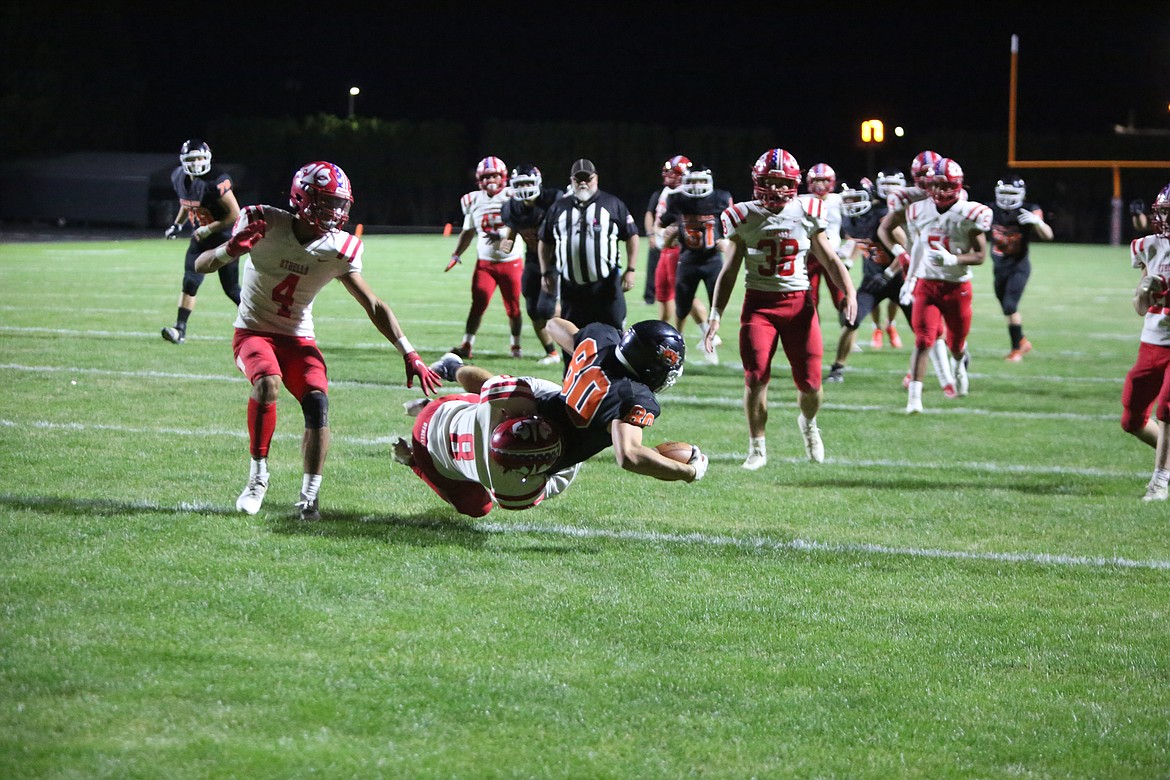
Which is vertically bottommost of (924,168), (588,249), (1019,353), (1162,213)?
Result: (1019,353)

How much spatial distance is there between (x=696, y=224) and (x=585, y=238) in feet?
10.5

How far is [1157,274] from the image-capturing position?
6.97 m

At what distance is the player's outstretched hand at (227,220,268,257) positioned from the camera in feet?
18.9

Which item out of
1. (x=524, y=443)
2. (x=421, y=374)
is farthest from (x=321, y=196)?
(x=524, y=443)

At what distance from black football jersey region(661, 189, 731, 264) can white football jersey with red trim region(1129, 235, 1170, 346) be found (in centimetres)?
556

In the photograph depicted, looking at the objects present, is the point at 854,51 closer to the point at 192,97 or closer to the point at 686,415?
the point at 192,97

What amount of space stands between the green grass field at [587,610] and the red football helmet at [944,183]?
6.68 ft

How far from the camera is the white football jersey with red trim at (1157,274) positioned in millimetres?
6969

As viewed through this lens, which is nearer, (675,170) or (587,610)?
(587,610)

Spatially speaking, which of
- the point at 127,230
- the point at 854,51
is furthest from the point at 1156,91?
the point at 127,230

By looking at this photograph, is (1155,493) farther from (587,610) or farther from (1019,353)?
(1019,353)

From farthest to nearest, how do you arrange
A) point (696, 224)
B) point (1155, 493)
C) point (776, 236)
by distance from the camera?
point (696, 224) < point (776, 236) < point (1155, 493)

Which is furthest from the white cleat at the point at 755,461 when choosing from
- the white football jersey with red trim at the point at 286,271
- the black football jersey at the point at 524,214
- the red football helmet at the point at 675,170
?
the red football helmet at the point at 675,170

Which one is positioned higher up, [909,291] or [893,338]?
[909,291]
